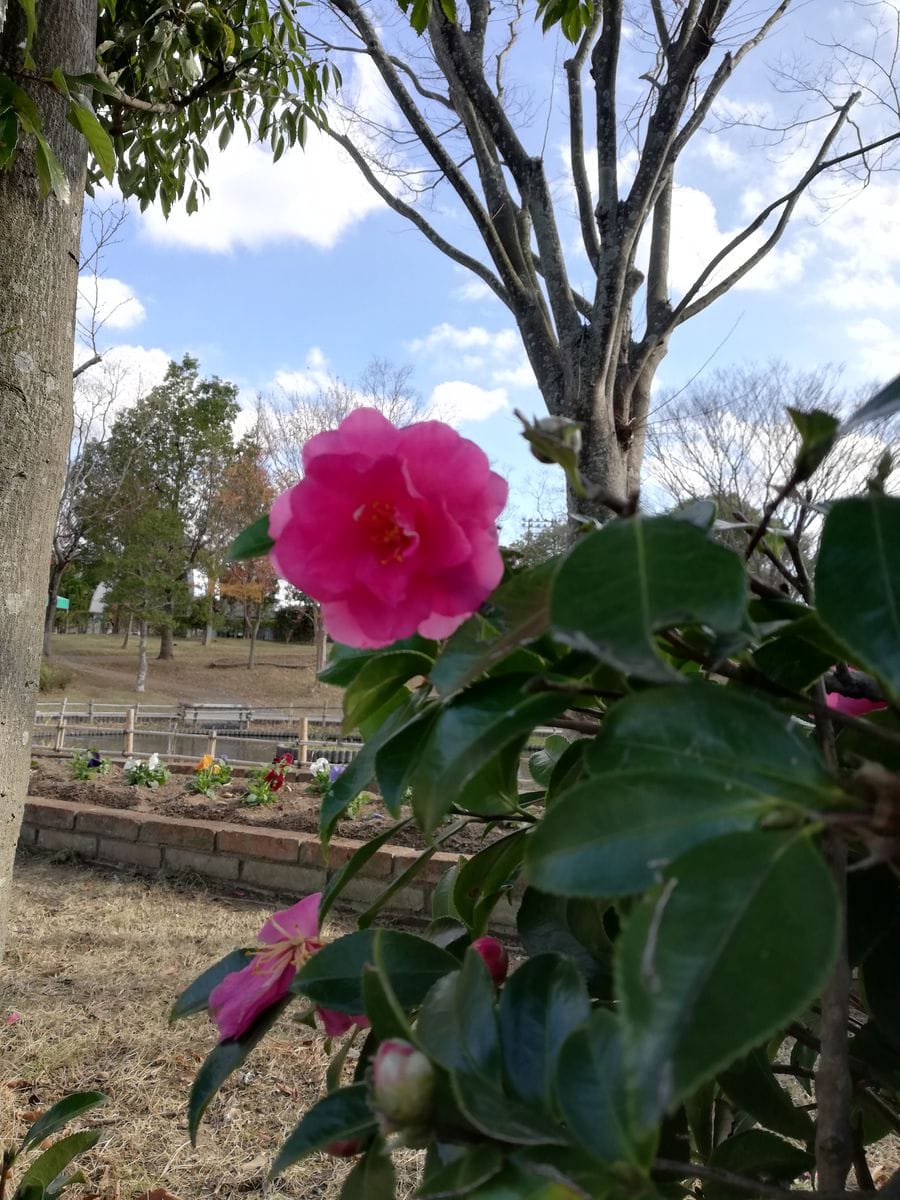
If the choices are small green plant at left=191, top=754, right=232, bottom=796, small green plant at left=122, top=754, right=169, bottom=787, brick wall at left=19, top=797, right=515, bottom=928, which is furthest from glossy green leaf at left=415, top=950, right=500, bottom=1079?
small green plant at left=122, top=754, right=169, bottom=787

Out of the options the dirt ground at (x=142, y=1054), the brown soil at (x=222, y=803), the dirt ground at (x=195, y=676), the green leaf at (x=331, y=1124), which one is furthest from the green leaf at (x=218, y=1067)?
the dirt ground at (x=195, y=676)

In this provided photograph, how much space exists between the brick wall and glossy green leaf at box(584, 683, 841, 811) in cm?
323

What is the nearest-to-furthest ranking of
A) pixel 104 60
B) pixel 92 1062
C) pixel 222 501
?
pixel 92 1062, pixel 104 60, pixel 222 501

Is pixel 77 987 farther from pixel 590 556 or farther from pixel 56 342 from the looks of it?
pixel 590 556

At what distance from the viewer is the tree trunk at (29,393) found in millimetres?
1598

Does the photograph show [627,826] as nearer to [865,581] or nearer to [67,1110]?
[865,581]

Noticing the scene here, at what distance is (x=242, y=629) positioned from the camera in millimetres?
32000

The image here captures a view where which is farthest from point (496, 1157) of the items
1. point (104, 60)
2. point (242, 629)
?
point (242, 629)

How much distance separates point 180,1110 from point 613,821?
2.52 meters

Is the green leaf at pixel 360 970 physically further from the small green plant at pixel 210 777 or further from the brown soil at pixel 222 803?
the small green plant at pixel 210 777

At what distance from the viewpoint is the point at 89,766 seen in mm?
5848

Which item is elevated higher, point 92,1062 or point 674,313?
point 674,313

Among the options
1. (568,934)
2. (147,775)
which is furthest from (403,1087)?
(147,775)

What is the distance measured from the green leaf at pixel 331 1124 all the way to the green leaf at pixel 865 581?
0.32 meters
